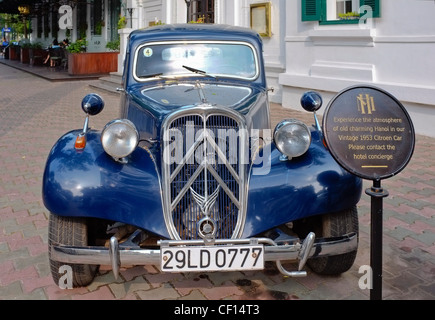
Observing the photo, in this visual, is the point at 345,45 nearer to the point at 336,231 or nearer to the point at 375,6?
the point at 375,6

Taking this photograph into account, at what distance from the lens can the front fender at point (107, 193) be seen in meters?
2.59

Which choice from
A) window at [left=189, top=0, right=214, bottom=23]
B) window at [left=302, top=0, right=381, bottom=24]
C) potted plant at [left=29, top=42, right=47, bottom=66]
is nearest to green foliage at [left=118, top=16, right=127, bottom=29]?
window at [left=189, top=0, right=214, bottom=23]

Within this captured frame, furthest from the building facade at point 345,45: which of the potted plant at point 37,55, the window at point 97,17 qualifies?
the potted plant at point 37,55

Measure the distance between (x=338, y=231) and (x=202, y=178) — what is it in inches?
37.0

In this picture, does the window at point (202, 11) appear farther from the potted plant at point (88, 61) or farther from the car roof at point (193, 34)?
the car roof at point (193, 34)

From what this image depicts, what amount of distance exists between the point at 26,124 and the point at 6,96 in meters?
Result: 5.11

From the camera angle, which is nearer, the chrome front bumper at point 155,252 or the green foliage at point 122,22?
the chrome front bumper at point 155,252

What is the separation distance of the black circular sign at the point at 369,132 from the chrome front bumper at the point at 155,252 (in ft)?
1.58

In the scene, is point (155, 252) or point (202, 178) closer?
point (155, 252)

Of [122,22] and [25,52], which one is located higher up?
[25,52]

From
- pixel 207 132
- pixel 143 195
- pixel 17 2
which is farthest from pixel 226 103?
pixel 17 2

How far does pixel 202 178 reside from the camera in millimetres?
2643

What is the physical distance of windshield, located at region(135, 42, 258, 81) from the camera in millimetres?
3805

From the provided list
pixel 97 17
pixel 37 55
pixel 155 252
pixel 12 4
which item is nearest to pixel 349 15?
pixel 155 252
